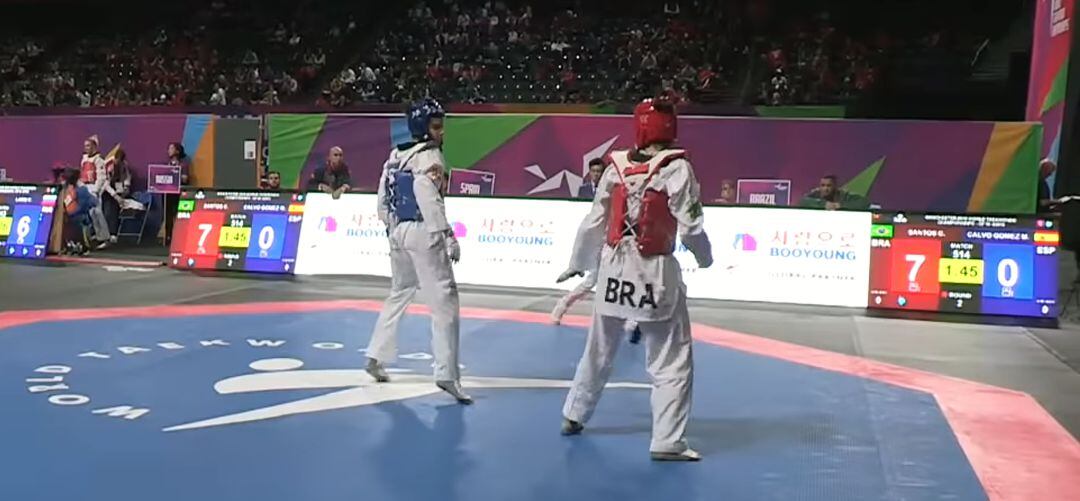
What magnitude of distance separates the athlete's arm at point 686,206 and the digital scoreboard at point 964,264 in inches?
242

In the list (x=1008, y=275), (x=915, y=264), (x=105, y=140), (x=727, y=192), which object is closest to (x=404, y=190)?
(x=915, y=264)

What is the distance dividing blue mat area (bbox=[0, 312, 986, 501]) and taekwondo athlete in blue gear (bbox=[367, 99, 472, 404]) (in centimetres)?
38

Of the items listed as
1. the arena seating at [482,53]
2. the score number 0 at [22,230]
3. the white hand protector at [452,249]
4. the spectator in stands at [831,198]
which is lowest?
the score number 0 at [22,230]

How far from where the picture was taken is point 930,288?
1044cm

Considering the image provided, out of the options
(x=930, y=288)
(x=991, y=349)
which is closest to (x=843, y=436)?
(x=991, y=349)

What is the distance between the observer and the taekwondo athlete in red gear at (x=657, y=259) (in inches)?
202

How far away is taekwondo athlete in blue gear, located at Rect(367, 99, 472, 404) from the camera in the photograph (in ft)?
20.4

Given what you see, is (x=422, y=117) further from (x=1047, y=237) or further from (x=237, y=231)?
(x=237, y=231)

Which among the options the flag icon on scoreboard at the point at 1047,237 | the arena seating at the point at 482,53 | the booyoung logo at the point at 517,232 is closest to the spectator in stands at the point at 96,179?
the arena seating at the point at 482,53

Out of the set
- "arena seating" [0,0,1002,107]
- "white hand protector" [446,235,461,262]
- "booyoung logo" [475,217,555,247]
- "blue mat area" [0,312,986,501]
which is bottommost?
"blue mat area" [0,312,986,501]

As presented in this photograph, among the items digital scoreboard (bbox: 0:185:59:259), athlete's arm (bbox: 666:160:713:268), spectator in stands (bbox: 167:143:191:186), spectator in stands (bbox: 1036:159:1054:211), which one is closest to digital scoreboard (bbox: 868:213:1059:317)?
spectator in stands (bbox: 1036:159:1054:211)

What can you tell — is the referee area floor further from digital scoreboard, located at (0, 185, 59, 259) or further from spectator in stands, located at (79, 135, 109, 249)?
spectator in stands, located at (79, 135, 109, 249)

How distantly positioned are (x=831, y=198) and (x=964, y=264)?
75.5 inches

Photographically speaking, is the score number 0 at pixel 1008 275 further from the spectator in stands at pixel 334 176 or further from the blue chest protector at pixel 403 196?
the spectator in stands at pixel 334 176
